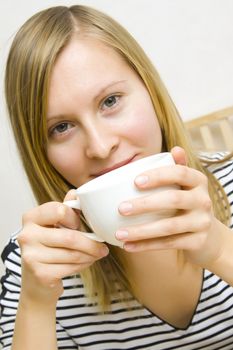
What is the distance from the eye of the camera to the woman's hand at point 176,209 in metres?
0.42

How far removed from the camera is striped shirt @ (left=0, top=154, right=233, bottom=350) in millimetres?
810

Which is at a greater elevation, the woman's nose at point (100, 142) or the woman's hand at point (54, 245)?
the woman's nose at point (100, 142)

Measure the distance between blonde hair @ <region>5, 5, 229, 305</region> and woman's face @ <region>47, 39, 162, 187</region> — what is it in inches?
0.8

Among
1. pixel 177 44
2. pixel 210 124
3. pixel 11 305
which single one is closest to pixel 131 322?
pixel 11 305

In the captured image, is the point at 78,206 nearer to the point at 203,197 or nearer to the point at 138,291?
the point at 203,197

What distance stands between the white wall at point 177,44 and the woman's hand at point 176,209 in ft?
2.96

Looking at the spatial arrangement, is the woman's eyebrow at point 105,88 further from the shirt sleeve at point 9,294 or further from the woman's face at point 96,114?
the shirt sleeve at point 9,294

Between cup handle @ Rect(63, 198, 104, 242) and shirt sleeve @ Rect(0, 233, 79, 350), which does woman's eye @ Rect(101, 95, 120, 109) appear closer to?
cup handle @ Rect(63, 198, 104, 242)

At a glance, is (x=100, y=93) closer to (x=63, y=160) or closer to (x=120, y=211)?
(x=63, y=160)

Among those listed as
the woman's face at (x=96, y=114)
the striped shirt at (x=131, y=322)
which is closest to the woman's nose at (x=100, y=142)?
the woman's face at (x=96, y=114)

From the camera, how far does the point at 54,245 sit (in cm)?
54

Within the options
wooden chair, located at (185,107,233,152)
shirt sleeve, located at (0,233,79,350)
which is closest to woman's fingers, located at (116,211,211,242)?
shirt sleeve, located at (0,233,79,350)

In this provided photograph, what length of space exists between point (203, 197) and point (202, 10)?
100 cm

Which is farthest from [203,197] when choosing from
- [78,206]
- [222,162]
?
[222,162]
